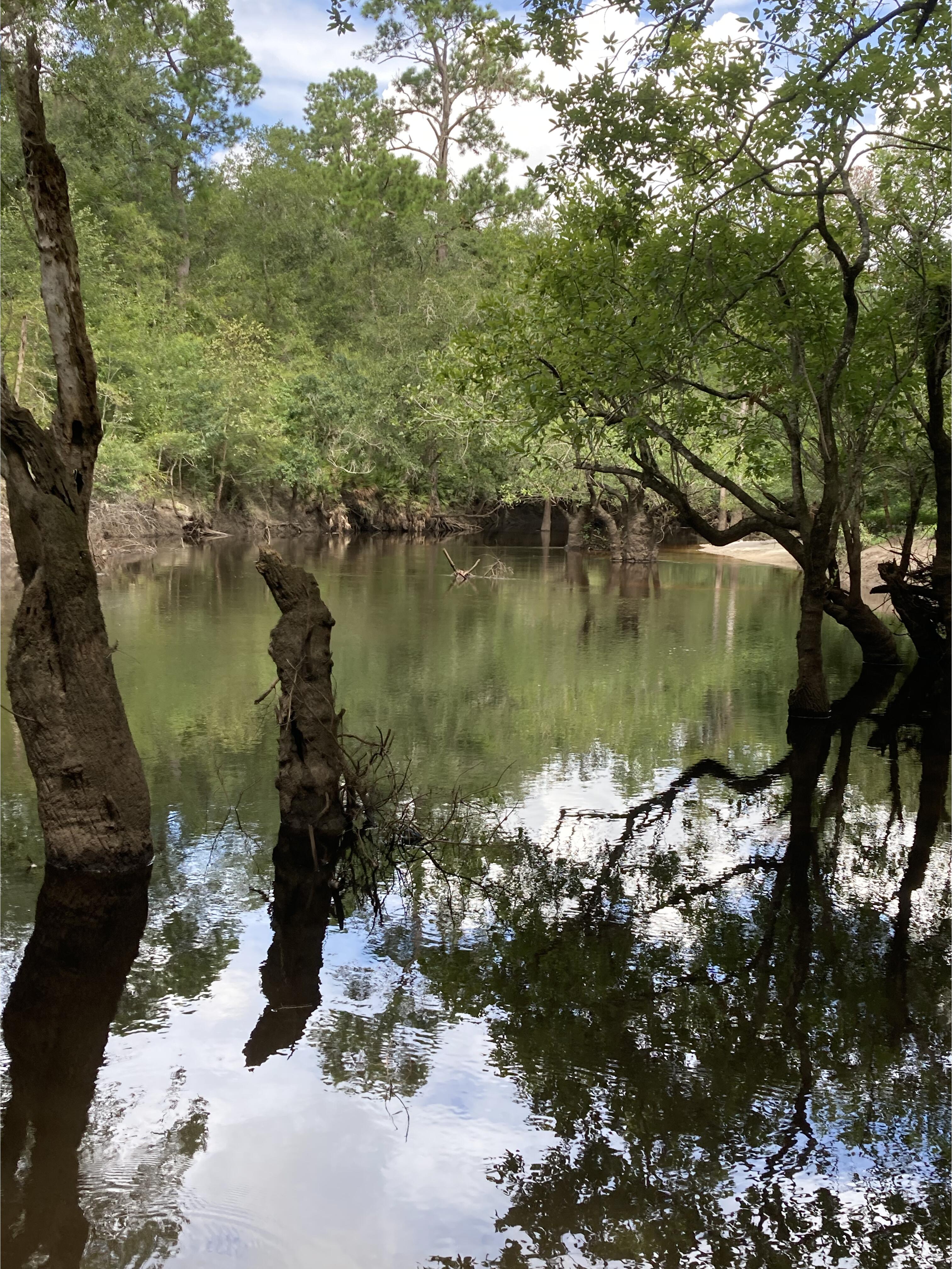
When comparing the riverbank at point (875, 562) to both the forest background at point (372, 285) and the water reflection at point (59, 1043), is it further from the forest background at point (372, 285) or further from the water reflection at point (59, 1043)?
the water reflection at point (59, 1043)

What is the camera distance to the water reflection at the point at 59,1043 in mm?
4066

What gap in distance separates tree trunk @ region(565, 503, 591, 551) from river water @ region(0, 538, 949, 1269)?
108 ft

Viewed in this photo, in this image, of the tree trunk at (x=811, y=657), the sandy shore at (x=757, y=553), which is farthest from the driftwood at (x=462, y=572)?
the tree trunk at (x=811, y=657)

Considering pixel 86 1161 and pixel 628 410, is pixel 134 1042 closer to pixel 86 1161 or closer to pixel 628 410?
pixel 86 1161

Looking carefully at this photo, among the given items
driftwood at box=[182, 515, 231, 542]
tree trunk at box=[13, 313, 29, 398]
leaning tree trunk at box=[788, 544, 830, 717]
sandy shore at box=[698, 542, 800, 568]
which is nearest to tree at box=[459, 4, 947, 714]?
leaning tree trunk at box=[788, 544, 830, 717]

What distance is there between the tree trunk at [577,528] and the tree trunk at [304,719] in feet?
118

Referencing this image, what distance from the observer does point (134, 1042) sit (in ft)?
17.8

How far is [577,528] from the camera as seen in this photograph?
4488 centimetres

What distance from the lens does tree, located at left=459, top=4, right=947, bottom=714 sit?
929 cm

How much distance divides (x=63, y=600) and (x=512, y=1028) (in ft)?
13.6

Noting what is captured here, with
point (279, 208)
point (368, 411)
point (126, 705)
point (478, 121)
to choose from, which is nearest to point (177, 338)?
point (368, 411)

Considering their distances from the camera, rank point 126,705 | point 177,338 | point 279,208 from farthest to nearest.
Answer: point 279,208 < point 177,338 < point 126,705

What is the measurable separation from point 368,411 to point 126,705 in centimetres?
3684

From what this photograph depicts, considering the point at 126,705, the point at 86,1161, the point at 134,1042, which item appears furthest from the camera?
the point at 126,705
